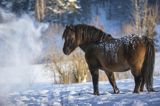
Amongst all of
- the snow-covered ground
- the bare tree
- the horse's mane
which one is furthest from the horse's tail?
the bare tree

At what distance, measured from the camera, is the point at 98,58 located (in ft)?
A: 26.1

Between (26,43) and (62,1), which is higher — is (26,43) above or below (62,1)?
below

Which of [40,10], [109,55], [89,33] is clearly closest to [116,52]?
[109,55]

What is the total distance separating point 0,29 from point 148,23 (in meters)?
14.1

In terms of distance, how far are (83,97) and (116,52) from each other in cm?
87

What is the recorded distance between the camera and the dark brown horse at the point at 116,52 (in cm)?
757

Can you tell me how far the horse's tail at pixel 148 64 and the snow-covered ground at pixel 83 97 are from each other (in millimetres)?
254

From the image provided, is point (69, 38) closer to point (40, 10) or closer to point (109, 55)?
point (109, 55)

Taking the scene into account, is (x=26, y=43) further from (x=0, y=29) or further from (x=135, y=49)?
(x=135, y=49)

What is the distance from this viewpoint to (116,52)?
770cm

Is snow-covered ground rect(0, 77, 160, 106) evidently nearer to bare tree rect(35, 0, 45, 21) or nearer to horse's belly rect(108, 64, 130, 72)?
horse's belly rect(108, 64, 130, 72)

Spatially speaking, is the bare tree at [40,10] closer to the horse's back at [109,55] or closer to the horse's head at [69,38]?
the horse's head at [69,38]

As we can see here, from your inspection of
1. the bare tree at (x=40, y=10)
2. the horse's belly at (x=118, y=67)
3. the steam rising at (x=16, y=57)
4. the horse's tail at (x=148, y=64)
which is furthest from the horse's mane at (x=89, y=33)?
the bare tree at (x=40, y=10)

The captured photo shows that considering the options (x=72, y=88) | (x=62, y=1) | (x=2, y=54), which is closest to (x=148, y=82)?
(x=72, y=88)
